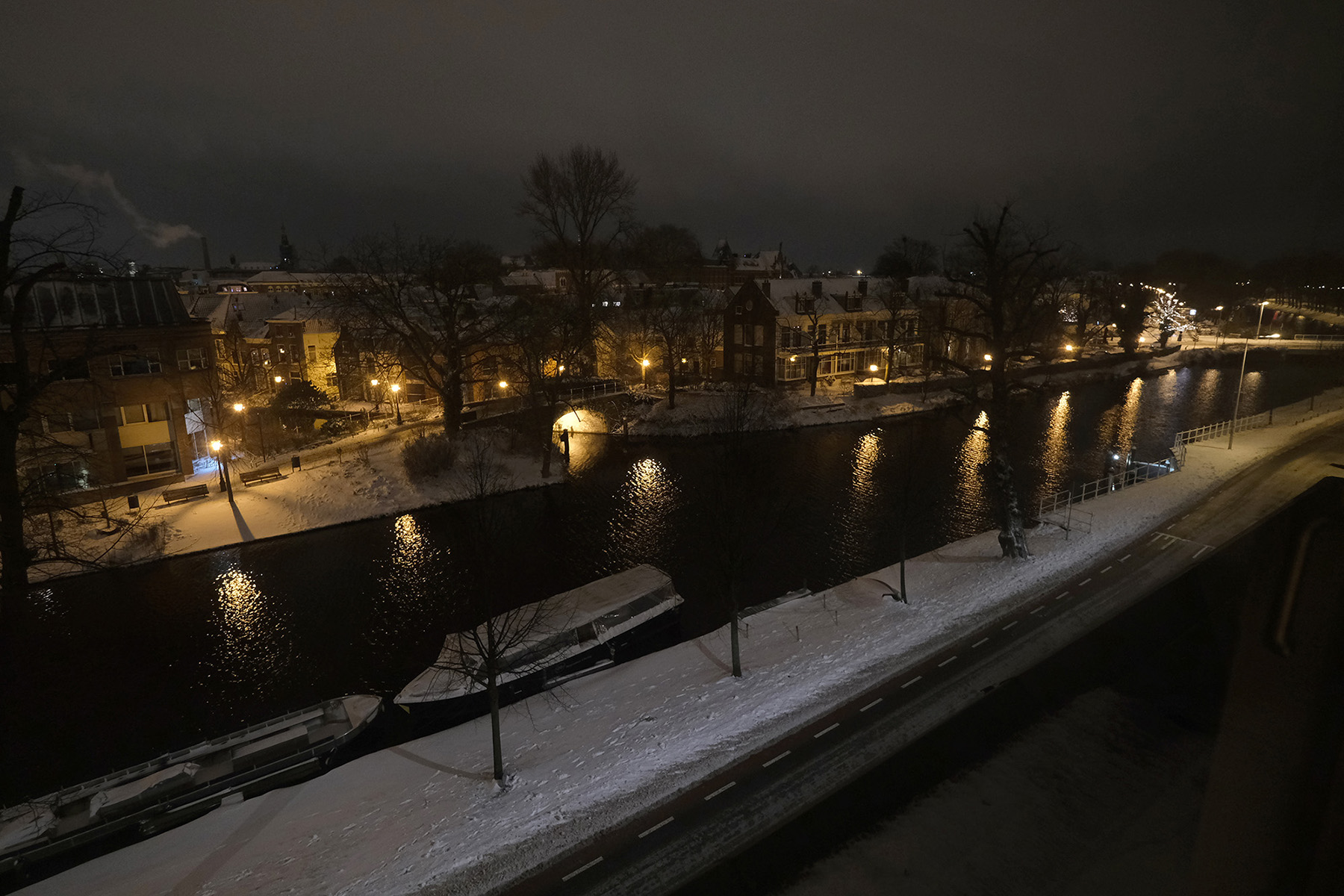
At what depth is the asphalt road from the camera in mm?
10875

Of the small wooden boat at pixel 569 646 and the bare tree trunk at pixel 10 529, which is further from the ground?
the bare tree trunk at pixel 10 529

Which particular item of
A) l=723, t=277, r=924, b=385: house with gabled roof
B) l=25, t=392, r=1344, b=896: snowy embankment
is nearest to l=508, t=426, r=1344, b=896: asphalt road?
l=25, t=392, r=1344, b=896: snowy embankment

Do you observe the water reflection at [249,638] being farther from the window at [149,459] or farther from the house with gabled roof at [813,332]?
the house with gabled roof at [813,332]

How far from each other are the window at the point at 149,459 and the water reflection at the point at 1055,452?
41.9 m

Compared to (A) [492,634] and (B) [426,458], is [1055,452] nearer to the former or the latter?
(B) [426,458]

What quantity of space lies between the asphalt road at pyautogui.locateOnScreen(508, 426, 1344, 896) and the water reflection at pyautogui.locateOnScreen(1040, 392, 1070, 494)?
9102mm

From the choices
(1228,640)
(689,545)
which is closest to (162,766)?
(689,545)

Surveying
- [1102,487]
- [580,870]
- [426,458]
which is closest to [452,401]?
[426,458]

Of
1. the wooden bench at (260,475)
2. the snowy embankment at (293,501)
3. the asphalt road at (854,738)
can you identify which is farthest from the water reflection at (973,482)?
the wooden bench at (260,475)

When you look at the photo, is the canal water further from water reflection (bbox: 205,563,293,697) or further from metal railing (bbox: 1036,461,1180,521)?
metal railing (bbox: 1036,461,1180,521)

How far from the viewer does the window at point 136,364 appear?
30.7m

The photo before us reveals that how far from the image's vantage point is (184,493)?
29.8 m

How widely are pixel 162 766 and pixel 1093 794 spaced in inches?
724

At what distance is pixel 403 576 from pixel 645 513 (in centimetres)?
1045
